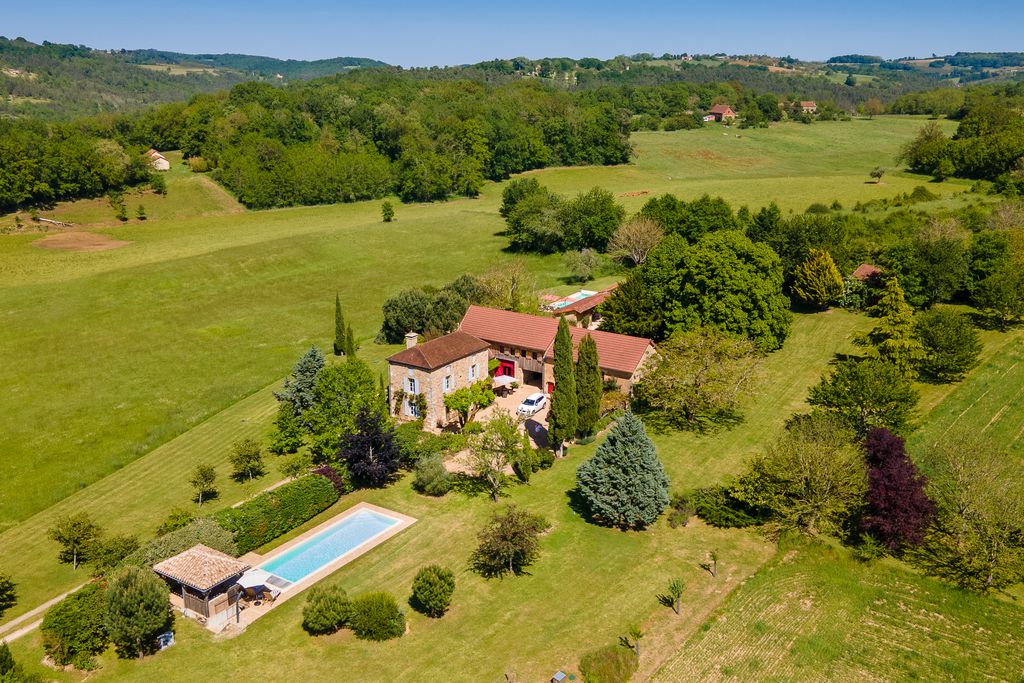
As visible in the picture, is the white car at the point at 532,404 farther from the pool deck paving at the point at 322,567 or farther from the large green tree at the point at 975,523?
the large green tree at the point at 975,523

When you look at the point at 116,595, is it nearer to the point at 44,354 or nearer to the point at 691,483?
the point at 691,483

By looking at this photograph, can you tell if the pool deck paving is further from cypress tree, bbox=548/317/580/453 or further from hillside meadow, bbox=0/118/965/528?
hillside meadow, bbox=0/118/965/528

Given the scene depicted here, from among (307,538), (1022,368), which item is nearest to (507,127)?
(1022,368)

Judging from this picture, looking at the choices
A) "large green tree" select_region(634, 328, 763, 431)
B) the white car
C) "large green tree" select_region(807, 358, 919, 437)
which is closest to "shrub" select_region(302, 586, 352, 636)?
the white car

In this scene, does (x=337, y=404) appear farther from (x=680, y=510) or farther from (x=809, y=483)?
(x=809, y=483)

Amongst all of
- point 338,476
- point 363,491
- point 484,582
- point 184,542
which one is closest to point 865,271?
point 363,491

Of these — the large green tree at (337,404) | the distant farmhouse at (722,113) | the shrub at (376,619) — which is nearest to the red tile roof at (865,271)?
the large green tree at (337,404)
